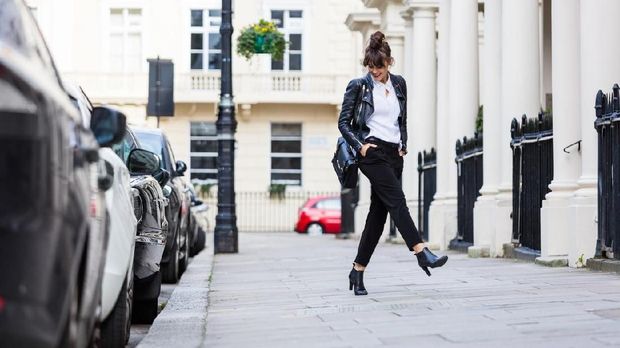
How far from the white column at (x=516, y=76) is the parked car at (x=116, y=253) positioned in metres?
9.55

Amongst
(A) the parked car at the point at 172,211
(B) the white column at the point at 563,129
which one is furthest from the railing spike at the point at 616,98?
(A) the parked car at the point at 172,211

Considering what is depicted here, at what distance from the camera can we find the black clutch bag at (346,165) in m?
10.2

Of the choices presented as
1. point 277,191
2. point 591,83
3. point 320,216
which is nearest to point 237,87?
point 277,191

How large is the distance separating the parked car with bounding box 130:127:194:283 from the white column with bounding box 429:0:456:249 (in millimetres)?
5011

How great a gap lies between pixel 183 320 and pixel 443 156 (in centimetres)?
1314

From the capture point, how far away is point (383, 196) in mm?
10133

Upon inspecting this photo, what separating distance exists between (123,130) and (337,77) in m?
42.0

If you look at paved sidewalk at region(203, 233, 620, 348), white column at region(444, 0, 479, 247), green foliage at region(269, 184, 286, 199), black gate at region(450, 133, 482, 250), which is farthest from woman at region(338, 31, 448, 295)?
green foliage at region(269, 184, 286, 199)

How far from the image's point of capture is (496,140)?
695 inches

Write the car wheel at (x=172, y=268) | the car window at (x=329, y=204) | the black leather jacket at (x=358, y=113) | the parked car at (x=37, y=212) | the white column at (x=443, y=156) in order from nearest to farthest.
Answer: the parked car at (x=37, y=212)
the black leather jacket at (x=358, y=113)
the car wheel at (x=172, y=268)
the white column at (x=443, y=156)
the car window at (x=329, y=204)

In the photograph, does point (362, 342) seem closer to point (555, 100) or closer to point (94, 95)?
point (555, 100)

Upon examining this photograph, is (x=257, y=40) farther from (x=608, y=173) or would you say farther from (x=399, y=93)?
(x=399, y=93)

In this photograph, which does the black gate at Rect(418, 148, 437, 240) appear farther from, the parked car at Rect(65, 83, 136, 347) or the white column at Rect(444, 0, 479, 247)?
the parked car at Rect(65, 83, 136, 347)

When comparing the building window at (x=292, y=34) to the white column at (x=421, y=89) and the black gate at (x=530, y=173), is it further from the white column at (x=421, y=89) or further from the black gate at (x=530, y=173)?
the black gate at (x=530, y=173)
